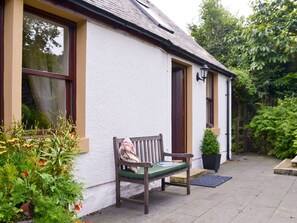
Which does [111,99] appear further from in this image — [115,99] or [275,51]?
[275,51]

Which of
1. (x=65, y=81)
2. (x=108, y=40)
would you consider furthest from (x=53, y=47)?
(x=108, y=40)

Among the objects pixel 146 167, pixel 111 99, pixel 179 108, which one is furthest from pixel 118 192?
pixel 179 108

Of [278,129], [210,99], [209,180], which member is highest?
[210,99]

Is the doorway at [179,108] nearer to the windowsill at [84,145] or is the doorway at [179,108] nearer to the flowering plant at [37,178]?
the windowsill at [84,145]

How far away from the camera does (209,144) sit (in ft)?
26.2

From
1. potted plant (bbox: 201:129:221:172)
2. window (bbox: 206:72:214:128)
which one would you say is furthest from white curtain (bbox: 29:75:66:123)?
window (bbox: 206:72:214:128)

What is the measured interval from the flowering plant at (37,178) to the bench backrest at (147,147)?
167 cm

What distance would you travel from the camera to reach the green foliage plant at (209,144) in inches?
310

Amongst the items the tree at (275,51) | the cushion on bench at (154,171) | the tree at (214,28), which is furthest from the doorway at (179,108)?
the tree at (214,28)

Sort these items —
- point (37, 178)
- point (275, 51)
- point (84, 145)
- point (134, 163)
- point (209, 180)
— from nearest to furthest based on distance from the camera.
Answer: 1. point (37, 178)
2. point (84, 145)
3. point (134, 163)
4. point (209, 180)
5. point (275, 51)

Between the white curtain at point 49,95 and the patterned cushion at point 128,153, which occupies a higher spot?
the white curtain at point 49,95

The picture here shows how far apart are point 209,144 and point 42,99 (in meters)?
5.10

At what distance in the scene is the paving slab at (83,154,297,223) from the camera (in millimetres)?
4176

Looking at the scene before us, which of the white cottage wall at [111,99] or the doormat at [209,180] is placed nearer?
the white cottage wall at [111,99]
